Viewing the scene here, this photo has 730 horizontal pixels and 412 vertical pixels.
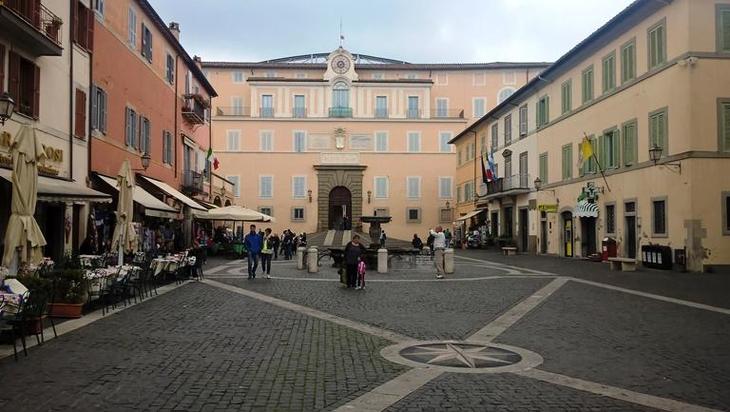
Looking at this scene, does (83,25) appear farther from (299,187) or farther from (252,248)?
(299,187)

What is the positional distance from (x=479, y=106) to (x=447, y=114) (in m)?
3.58

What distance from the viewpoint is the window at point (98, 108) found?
2106 cm

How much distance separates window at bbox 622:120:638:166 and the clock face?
110 ft

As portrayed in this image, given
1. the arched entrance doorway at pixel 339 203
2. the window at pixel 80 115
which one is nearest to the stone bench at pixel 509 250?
the arched entrance doorway at pixel 339 203

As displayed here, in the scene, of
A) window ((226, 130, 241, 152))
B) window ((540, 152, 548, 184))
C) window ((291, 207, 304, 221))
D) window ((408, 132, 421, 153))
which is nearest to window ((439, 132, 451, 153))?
window ((408, 132, 421, 153))

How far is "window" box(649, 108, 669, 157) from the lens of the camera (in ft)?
79.4

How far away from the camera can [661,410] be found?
19.6ft

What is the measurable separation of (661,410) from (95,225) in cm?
1876

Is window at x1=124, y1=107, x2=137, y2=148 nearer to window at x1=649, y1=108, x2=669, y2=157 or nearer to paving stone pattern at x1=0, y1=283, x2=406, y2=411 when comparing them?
paving stone pattern at x1=0, y1=283, x2=406, y2=411

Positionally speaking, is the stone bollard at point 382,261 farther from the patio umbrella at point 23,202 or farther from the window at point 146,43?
the patio umbrella at point 23,202

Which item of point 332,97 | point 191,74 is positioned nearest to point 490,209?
point 332,97

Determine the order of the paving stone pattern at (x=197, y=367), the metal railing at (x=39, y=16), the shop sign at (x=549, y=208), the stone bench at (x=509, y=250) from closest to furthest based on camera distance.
Answer: 1. the paving stone pattern at (x=197, y=367)
2. the metal railing at (x=39, y=16)
3. the shop sign at (x=549, y=208)
4. the stone bench at (x=509, y=250)

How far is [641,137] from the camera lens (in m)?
26.0

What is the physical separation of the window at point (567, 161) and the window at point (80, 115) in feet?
76.3
